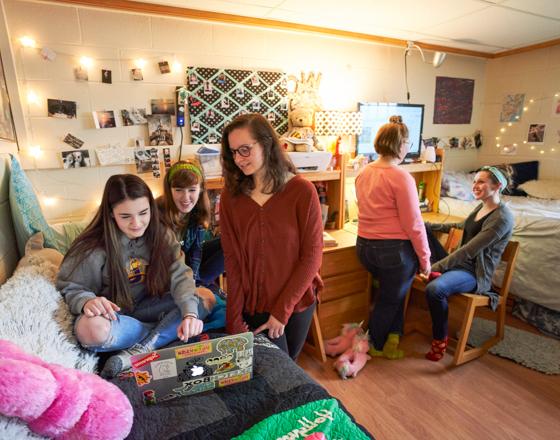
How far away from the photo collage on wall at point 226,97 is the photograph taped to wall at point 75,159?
2.07ft

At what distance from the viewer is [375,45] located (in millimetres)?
2738

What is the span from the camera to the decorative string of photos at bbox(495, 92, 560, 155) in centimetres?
309

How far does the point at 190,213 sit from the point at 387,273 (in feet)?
3.71

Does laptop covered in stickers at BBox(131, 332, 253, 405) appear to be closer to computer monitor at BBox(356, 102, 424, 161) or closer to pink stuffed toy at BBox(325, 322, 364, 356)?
pink stuffed toy at BBox(325, 322, 364, 356)

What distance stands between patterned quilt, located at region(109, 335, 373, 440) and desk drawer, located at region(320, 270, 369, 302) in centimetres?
115

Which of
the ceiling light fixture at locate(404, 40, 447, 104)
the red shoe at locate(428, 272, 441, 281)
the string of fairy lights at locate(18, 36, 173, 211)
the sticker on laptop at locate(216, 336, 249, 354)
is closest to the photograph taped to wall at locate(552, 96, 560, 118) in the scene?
the ceiling light fixture at locate(404, 40, 447, 104)

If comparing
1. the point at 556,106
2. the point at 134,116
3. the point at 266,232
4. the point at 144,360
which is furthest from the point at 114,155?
the point at 556,106

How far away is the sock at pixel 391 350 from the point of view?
2078 mm

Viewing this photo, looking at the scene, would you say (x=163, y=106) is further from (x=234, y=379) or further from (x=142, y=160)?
(x=234, y=379)

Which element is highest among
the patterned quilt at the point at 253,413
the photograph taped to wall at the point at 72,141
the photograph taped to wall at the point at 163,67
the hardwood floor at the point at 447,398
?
the photograph taped to wall at the point at 163,67

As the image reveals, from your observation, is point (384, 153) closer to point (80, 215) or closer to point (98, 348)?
point (98, 348)

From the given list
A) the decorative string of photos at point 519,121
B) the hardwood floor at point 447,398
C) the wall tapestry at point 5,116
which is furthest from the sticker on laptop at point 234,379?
the decorative string of photos at point 519,121

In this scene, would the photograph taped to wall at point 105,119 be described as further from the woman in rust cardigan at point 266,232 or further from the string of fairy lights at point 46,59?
the woman in rust cardigan at point 266,232

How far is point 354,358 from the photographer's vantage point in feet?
6.68
